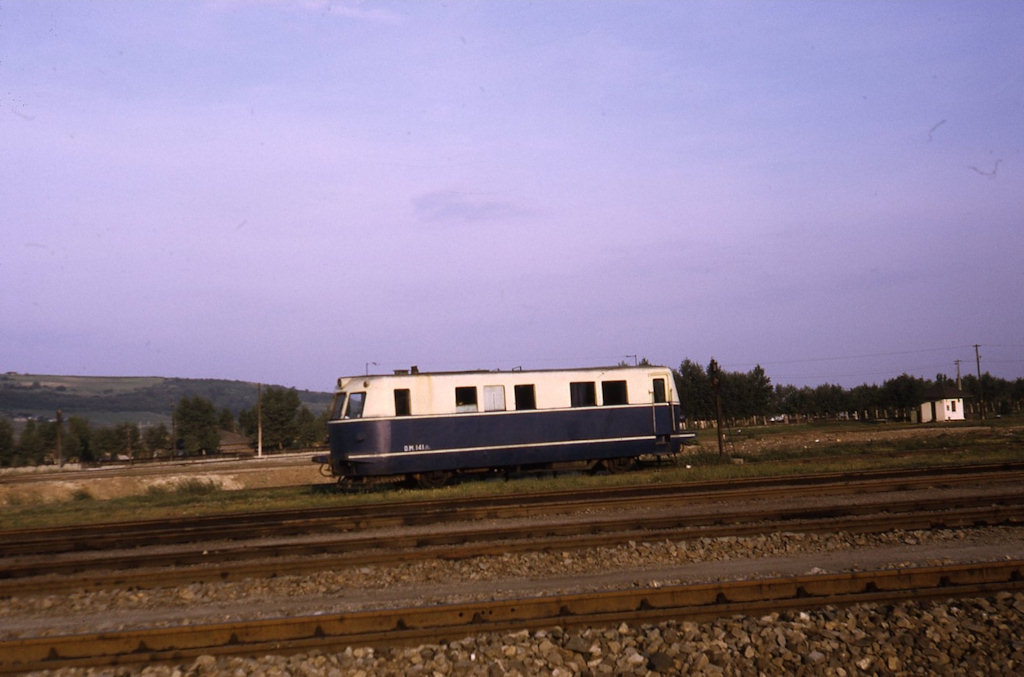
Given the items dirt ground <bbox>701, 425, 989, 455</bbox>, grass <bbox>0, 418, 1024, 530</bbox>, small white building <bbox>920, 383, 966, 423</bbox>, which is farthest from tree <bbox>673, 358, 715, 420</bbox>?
grass <bbox>0, 418, 1024, 530</bbox>

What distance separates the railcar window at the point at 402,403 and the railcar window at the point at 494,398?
6.91 ft

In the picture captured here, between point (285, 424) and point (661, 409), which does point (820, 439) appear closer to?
point (661, 409)

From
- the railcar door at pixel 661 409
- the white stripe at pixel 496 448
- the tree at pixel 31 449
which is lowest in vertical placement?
the tree at pixel 31 449

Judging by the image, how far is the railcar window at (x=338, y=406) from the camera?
22055mm

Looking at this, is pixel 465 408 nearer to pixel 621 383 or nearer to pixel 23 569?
pixel 621 383

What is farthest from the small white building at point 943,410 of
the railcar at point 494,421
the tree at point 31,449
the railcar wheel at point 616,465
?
the tree at point 31,449

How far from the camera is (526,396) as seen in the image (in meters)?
23.0

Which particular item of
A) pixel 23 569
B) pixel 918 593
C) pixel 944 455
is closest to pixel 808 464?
pixel 944 455

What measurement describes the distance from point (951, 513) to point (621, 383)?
12.3m

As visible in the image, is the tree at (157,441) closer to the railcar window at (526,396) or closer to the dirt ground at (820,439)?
the dirt ground at (820,439)

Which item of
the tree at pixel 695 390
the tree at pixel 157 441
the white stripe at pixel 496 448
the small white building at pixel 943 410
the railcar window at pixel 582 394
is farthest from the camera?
the tree at pixel 157 441

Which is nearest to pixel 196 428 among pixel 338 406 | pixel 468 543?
pixel 338 406

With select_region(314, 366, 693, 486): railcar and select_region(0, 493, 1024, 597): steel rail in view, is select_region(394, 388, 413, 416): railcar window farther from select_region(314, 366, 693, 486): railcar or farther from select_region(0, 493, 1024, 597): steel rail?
select_region(0, 493, 1024, 597): steel rail

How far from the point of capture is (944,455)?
25469 mm
